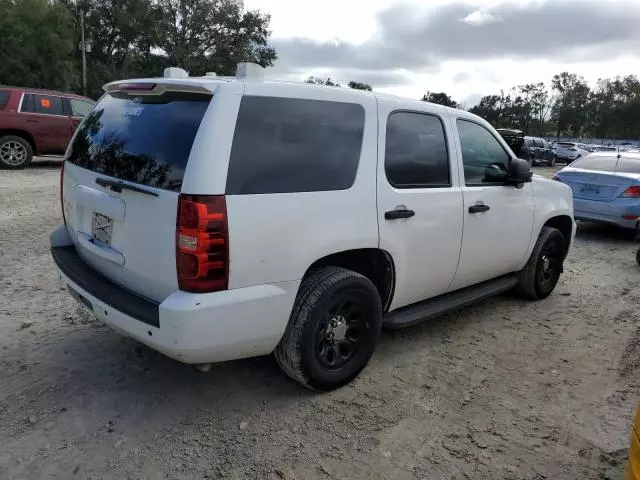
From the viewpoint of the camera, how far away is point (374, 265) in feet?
11.7

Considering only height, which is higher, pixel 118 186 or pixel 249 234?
pixel 118 186

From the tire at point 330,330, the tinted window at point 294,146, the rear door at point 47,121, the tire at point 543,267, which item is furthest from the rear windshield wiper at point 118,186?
the rear door at point 47,121

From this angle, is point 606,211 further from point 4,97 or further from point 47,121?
point 4,97

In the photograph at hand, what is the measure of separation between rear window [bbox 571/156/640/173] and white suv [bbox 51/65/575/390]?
6.06m

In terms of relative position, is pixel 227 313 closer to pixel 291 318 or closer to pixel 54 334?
pixel 291 318

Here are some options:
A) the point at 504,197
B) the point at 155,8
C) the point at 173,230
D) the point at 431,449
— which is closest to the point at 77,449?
the point at 173,230

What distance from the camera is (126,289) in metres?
3.02

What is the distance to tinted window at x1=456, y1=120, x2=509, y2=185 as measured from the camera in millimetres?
4105

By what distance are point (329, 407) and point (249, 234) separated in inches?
49.4

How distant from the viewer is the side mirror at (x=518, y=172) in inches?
169

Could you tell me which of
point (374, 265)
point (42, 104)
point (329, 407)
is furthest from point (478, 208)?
point (42, 104)

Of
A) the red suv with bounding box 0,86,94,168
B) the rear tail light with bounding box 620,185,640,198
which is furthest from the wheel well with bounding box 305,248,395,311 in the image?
the red suv with bounding box 0,86,94,168

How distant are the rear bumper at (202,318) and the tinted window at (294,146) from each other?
1.82ft

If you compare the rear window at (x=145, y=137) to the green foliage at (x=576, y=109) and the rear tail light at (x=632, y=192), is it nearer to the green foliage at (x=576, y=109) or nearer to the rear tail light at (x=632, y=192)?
the rear tail light at (x=632, y=192)
